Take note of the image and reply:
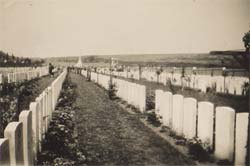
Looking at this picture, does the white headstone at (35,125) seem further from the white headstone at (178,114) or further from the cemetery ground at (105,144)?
the white headstone at (178,114)

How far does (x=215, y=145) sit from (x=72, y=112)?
4.32m

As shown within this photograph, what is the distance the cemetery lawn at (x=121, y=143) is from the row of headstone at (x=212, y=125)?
46 centimetres

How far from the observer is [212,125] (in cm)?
427

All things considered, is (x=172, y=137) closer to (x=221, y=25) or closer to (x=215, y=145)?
(x=215, y=145)

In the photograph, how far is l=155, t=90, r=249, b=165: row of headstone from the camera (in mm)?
3758

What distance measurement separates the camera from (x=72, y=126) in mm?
5789

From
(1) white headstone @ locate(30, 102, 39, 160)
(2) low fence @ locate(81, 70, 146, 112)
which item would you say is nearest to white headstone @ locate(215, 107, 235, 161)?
(1) white headstone @ locate(30, 102, 39, 160)

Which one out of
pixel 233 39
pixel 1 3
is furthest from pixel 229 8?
pixel 1 3

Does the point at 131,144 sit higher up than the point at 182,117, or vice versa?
the point at 182,117

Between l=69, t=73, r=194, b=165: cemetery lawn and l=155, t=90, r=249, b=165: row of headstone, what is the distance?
0.46m

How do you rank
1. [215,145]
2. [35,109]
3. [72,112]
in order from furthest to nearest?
[72,112]
[215,145]
[35,109]

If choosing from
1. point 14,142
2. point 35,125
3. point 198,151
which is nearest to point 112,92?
point 198,151

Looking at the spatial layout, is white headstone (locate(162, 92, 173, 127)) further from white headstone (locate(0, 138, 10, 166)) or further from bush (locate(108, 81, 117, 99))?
bush (locate(108, 81, 117, 99))

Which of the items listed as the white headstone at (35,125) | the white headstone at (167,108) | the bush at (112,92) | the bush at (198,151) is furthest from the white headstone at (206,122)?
the bush at (112,92)
